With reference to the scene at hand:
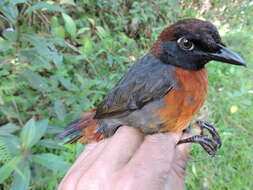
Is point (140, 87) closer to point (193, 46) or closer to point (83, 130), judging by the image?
point (193, 46)

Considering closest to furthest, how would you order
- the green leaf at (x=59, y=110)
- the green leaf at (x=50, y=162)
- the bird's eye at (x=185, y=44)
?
the green leaf at (x=50, y=162) → the bird's eye at (x=185, y=44) → the green leaf at (x=59, y=110)

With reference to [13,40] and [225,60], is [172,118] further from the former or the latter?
[13,40]

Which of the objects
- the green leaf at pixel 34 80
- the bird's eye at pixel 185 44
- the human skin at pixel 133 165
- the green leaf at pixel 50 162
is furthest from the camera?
the green leaf at pixel 34 80

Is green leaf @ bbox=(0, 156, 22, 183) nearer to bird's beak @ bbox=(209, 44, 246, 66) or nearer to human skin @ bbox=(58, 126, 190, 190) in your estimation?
human skin @ bbox=(58, 126, 190, 190)

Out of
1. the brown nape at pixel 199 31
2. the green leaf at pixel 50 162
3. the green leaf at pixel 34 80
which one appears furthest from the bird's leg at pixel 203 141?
the green leaf at pixel 34 80

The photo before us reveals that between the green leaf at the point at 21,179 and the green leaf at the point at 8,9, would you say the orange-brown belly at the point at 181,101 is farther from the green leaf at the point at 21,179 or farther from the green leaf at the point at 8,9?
the green leaf at the point at 8,9

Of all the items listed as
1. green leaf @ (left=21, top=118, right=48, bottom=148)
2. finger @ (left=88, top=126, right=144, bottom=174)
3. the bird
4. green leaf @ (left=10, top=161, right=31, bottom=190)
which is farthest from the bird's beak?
green leaf @ (left=10, top=161, right=31, bottom=190)
